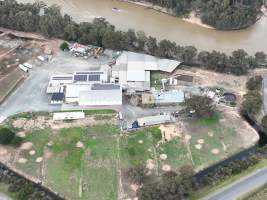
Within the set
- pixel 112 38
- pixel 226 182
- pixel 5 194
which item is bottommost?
pixel 5 194

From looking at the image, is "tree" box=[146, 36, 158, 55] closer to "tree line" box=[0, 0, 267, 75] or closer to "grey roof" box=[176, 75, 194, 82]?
"tree line" box=[0, 0, 267, 75]

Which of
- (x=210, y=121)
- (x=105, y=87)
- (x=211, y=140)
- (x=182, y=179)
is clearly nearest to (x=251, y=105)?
(x=210, y=121)

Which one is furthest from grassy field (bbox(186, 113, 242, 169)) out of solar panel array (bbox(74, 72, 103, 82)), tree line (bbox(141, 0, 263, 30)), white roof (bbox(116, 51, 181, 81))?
tree line (bbox(141, 0, 263, 30))

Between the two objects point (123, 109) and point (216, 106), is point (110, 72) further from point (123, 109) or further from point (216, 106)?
point (216, 106)

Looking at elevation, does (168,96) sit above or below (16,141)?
above

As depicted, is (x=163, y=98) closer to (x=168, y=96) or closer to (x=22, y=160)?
(x=168, y=96)
